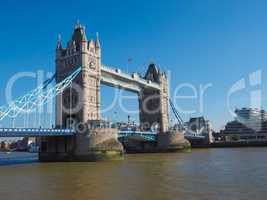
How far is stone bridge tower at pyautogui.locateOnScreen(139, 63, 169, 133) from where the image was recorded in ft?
261

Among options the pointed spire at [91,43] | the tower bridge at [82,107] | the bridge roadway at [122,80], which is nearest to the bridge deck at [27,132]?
the tower bridge at [82,107]

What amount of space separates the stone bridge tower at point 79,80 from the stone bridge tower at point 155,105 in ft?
84.6

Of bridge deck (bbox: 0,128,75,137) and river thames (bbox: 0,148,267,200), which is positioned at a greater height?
bridge deck (bbox: 0,128,75,137)

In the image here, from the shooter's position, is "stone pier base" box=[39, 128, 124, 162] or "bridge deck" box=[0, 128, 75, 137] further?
"stone pier base" box=[39, 128, 124, 162]

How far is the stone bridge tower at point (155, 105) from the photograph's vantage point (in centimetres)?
7944

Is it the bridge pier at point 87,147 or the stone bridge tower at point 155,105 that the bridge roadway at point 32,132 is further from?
the stone bridge tower at point 155,105

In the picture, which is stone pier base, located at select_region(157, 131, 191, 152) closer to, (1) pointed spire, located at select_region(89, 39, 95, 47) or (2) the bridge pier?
(1) pointed spire, located at select_region(89, 39, 95, 47)

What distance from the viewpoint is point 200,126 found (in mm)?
103375

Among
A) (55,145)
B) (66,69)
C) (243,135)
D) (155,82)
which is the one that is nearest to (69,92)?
(66,69)

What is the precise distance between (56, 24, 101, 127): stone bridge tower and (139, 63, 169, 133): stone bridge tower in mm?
25773

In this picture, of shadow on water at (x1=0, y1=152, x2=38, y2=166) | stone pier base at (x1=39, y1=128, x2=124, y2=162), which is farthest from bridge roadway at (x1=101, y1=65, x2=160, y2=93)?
shadow on water at (x1=0, y1=152, x2=38, y2=166)

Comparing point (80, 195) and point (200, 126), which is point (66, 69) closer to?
point (80, 195)

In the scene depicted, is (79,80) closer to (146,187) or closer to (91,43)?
(91,43)

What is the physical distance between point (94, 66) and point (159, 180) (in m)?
33.5
